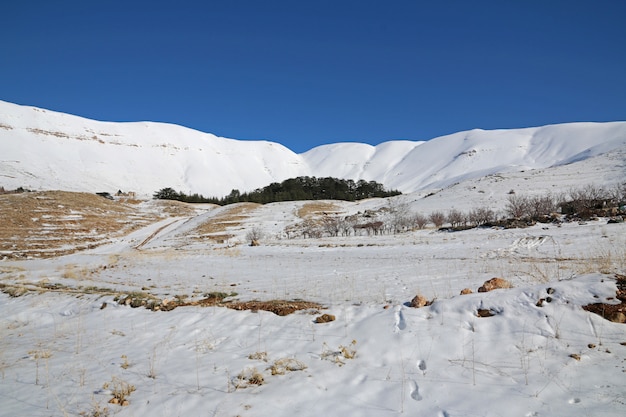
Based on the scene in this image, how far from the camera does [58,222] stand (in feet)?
137

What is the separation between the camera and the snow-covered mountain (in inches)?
4021

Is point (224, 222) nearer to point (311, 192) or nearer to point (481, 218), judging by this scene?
point (481, 218)

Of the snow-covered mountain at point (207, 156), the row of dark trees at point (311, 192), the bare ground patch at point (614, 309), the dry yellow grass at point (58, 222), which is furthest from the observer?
the snow-covered mountain at point (207, 156)

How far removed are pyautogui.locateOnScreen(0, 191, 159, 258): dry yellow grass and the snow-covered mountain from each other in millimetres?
32876

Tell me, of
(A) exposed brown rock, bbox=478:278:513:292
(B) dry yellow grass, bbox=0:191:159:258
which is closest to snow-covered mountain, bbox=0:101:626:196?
(B) dry yellow grass, bbox=0:191:159:258

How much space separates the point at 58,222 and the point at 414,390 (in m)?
49.6

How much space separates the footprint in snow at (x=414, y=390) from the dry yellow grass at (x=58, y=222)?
33334mm

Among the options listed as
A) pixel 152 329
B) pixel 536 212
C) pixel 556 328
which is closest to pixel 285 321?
pixel 152 329

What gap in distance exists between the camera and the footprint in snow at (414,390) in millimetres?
3988

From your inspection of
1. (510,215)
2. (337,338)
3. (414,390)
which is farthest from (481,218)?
(414,390)

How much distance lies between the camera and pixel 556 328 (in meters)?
4.96

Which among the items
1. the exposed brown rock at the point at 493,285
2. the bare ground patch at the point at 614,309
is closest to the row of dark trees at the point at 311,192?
the exposed brown rock at the point at 493,285

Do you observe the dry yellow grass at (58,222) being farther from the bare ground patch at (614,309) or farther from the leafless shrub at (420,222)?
the bare ground patch at (614,309)

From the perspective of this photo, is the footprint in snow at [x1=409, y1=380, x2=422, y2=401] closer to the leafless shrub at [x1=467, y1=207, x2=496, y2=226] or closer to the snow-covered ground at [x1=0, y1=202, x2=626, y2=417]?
the snow-covered ground at [x1=0, y1=202, x2=626, y2=417]
